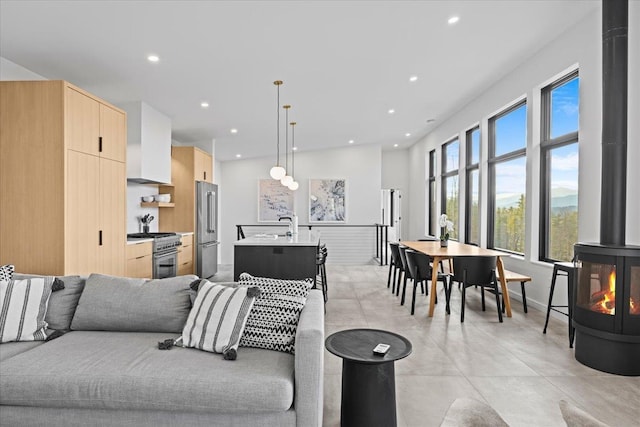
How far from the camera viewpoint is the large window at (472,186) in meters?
7.11

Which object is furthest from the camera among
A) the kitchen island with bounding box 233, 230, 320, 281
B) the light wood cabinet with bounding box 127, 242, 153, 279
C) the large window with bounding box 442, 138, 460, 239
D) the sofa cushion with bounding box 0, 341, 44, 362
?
the large window with bounding box 442, 138, 460, 239

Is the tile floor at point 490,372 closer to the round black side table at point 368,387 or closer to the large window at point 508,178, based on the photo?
the round black side table at point 368,387

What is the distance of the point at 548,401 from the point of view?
2521 millimetres

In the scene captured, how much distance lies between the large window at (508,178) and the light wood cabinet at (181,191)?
5123mm

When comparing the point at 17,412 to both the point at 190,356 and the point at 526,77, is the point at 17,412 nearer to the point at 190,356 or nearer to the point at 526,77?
the point at 190,356

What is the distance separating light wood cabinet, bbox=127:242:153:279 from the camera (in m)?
4.58

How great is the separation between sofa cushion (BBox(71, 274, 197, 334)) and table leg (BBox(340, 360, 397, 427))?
1195mm

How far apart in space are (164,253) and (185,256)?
3.50ft

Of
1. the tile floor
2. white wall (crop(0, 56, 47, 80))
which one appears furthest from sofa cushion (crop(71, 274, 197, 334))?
white wall (crop(0, 56, 47, 80))

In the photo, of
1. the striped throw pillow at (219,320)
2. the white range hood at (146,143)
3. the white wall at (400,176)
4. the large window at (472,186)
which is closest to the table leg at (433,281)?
the large window at (472,186)

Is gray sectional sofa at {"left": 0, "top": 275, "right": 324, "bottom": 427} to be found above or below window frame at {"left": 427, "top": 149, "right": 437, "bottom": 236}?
below

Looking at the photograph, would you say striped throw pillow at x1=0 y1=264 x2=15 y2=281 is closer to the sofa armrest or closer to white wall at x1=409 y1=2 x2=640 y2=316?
the sofa armrest

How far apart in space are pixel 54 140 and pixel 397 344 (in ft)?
11.2

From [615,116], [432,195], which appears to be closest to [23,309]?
[615,116]
